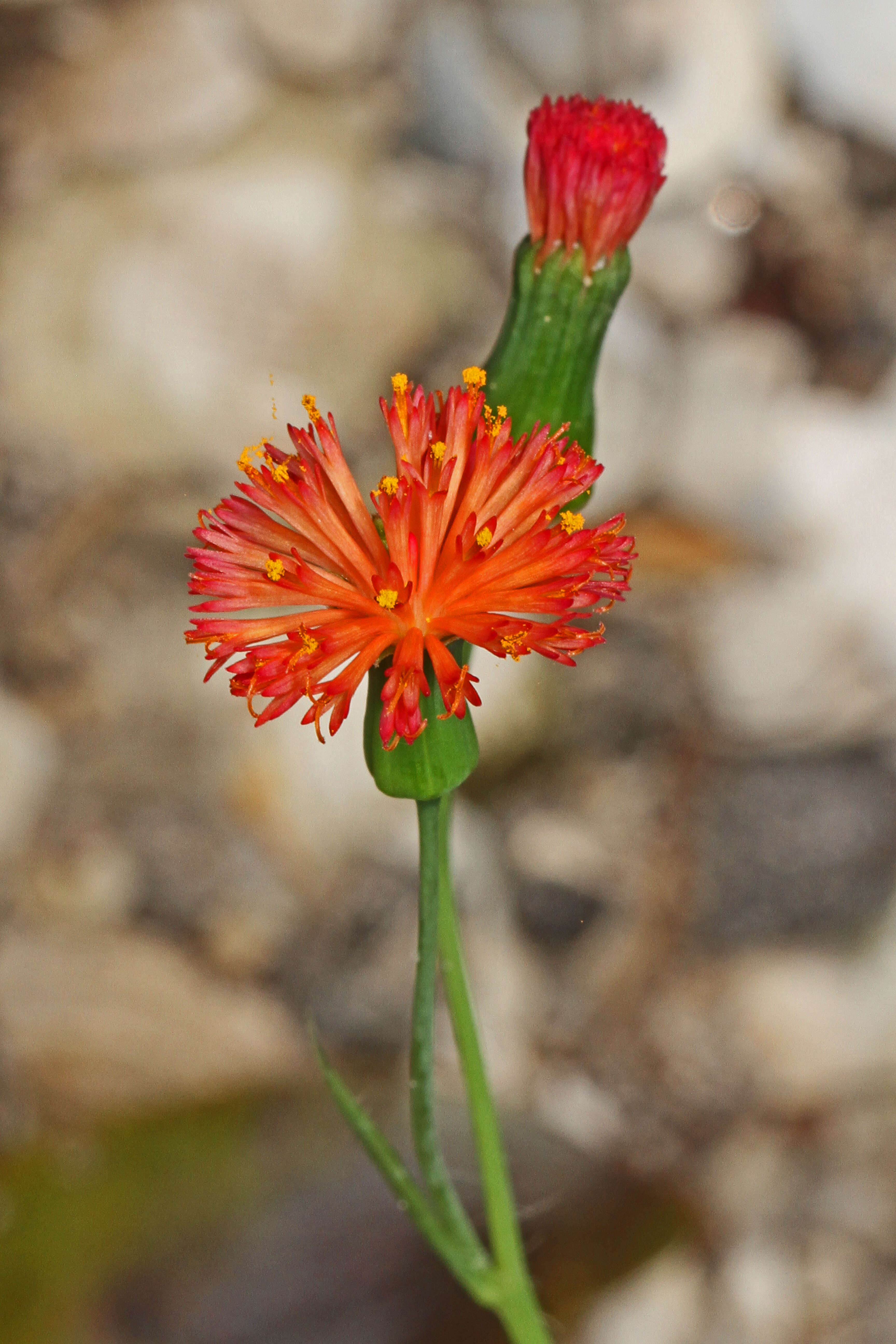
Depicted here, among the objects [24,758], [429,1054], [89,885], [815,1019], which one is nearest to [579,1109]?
[815,1019]

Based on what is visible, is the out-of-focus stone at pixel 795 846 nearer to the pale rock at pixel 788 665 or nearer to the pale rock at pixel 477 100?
the pale rock at pixel 788 665

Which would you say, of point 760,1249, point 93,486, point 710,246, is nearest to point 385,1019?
point 760,1249

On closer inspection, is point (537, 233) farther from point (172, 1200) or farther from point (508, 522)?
point (172, 1200)

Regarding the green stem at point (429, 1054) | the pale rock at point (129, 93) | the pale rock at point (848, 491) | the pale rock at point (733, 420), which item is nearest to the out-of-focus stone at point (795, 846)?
the pale rock at point (848, 491)

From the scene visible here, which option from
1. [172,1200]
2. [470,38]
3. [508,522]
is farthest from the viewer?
[470,38]

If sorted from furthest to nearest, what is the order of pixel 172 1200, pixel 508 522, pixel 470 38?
pixel 470 38
pixel 172 1200
pixel 508 522
